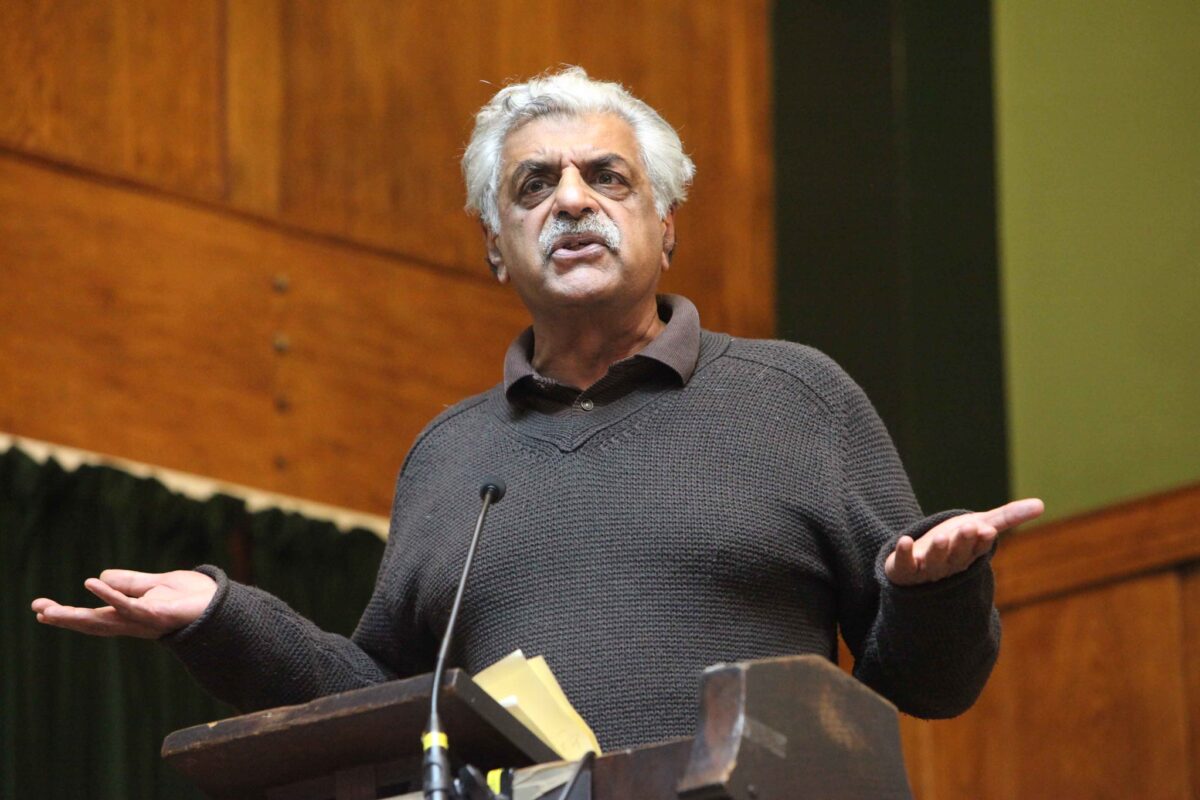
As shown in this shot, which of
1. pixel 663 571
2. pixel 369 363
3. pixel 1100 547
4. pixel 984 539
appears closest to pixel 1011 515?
pixel 984 539

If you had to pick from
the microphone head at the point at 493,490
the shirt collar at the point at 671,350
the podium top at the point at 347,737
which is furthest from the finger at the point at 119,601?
the shirt collar at the point at 671,350

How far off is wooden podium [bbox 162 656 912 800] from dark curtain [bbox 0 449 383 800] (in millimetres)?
2014

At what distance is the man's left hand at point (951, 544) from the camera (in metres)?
1.80

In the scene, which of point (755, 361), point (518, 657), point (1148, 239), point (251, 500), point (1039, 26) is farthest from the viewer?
point (1039, 26)

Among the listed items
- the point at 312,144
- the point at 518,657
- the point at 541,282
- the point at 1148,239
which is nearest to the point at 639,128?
the point at 541,282

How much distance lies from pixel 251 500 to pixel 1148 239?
2.34 m

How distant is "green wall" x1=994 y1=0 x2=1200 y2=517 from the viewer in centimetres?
491

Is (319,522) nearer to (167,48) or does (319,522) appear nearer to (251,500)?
(251,500)

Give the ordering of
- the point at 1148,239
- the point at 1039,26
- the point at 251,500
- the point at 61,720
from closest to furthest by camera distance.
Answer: the point at 61,720, the point at 251,500, the point at 1148,239, the point at 1039,26

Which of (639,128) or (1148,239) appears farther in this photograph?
(1148,239)

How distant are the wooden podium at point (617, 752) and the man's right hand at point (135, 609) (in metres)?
0.24

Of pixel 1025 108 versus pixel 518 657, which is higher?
pixel 1025 108

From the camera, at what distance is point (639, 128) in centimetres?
254

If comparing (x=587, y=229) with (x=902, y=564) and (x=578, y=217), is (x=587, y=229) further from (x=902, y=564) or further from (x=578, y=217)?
(x=902, y=564)
